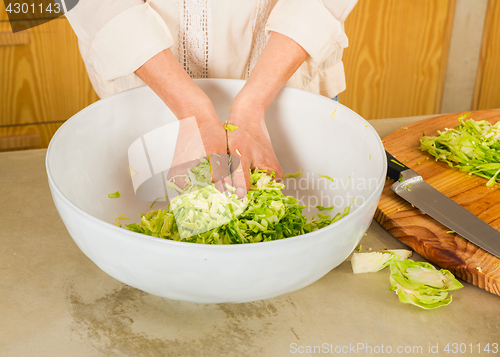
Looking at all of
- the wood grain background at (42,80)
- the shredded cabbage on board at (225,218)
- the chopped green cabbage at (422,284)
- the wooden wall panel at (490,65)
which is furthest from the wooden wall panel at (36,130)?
the wooden wall panel at (490,65)

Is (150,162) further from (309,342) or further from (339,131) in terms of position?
(309,342)

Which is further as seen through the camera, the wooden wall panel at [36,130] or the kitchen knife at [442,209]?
the wooden wall panel at [36,130]

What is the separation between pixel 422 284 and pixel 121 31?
679 millimetres

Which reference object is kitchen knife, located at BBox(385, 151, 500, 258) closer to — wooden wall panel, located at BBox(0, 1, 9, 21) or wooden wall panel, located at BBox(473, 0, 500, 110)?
wooden wall panel, located at BBox(0, 1, 9, 21)

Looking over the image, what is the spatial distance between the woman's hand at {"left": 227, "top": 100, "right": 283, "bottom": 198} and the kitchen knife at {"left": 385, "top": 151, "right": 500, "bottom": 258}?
231 millimetres

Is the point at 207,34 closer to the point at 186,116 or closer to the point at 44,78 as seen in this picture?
the point at 186,116

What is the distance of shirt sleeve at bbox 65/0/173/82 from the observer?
2.62 feet

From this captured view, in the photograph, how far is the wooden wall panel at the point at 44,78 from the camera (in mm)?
1946

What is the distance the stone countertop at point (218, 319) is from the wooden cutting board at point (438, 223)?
0.04 m

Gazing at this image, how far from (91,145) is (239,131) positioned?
265mm

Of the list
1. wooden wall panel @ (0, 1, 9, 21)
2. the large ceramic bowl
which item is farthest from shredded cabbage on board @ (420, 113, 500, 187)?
wooden wall panel @ (0, 1, 9, 21)

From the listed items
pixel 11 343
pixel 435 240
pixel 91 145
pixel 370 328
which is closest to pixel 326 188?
pixel 435 240

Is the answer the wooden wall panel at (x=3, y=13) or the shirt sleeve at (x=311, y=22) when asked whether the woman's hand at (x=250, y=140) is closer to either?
the shirt sleeve at (x=311, y=22)

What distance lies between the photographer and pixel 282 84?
0.85 m
